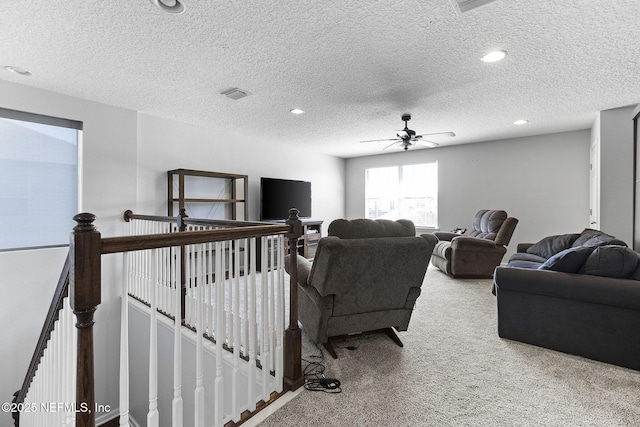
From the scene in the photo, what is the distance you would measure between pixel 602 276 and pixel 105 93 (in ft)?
15.9

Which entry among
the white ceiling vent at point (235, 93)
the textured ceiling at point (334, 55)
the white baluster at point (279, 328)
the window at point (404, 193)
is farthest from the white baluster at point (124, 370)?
the window at point (404, 193)

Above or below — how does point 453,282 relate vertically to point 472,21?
below


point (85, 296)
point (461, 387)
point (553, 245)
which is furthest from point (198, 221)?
point (553, 245)

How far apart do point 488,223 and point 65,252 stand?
232 inches

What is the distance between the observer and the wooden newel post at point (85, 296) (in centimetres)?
90

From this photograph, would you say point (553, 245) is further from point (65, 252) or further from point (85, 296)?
point (65, 252)

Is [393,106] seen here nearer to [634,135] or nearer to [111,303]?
[634,135]

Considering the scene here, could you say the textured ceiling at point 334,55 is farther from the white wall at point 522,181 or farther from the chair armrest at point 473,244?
the chair armrest at point 473,244

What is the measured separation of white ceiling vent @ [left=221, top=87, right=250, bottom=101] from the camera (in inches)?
125

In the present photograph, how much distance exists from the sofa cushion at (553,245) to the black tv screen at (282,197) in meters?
3.97

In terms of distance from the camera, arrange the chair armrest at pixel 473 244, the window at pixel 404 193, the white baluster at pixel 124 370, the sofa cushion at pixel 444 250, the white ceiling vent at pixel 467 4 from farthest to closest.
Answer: the window at pixel 404 193, the sofa cushion at pixel 444 250, the chair armrest at pixel 473 244, the white ceiling vent at pixel 467 4, the white baluster at pixel 124 370

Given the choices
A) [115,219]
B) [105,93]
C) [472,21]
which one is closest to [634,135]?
[472,21]

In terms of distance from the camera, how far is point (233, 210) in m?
5.00

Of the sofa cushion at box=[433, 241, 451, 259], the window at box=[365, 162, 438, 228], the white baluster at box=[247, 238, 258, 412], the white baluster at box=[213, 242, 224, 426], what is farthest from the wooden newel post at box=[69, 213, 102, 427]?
the window at box=[365, 162, 438, 228]
